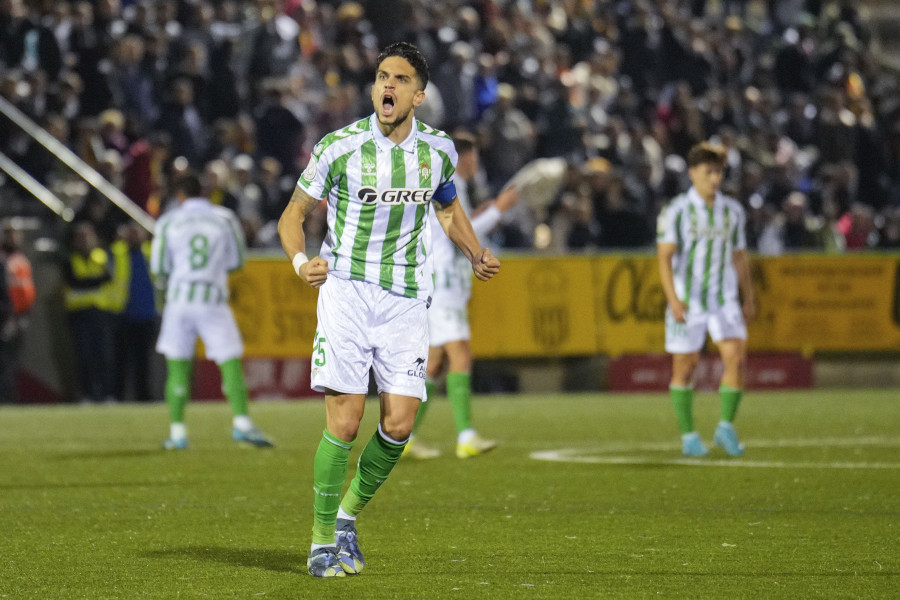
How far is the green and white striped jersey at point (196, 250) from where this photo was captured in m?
12.1

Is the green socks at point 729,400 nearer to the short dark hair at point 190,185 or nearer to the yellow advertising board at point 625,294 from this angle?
the short dark hair at point 190,185

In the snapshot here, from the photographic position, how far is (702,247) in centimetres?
1105

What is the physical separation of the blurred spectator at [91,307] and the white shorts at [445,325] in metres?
7.20

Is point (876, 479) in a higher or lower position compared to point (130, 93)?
lower

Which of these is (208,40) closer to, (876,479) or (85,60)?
(85,60)

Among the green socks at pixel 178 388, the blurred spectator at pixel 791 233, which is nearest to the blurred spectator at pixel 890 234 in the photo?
the blurred spectator at pixel 791 233

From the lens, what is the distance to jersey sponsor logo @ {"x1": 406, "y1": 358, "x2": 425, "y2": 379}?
628 cm

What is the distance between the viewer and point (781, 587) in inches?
225

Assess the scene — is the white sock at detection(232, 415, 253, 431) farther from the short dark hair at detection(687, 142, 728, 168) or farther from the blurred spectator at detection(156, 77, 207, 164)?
the blurred spectator at detection(156, 77, 207, 164)

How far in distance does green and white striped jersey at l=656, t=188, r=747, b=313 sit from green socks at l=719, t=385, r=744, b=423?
2.01ft

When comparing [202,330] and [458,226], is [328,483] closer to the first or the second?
[458,226]

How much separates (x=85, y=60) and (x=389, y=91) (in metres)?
13.1

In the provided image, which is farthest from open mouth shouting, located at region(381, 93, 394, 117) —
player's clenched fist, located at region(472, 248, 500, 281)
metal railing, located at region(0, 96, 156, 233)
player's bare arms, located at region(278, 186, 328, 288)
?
metal railing, located at region(0, 96, 156, 233)

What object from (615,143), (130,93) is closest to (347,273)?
(130,93)
